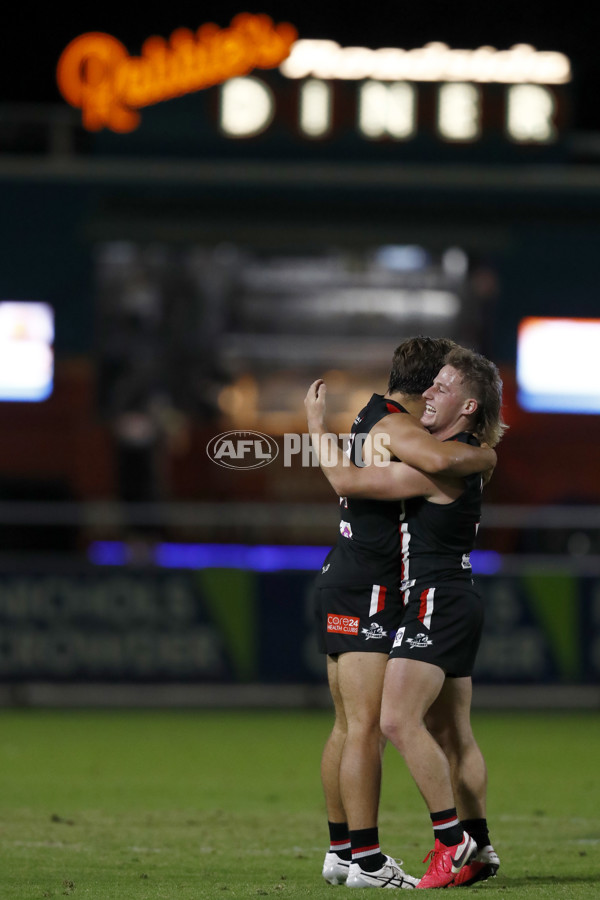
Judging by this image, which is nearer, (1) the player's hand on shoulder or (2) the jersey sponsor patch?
(1) the player's hand on shoulder

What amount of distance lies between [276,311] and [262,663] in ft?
24.6

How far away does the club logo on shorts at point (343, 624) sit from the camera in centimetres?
580

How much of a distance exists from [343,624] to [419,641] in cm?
33

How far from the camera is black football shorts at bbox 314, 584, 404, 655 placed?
5.79 meters

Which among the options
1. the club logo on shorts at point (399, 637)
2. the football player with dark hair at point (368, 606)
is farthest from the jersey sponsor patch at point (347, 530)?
the club logo on shorts at point (399, 637)

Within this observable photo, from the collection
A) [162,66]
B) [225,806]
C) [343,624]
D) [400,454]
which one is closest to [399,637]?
[343,624]

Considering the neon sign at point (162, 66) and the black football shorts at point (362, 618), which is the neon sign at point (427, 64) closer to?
the neon sign at point (162, 66)

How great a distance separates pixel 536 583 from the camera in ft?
46.7

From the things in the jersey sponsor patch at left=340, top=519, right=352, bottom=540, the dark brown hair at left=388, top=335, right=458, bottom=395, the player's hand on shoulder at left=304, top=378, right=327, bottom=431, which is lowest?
the jersey sponsor patch at left=340, top=519, right=352, bottom=540

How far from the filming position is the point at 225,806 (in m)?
8.69

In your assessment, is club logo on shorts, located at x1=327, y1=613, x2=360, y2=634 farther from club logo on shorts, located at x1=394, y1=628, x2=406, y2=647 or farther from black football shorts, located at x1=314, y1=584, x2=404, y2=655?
club logo on shorts, located at x1=394, y1=628, x2=406, y2=647

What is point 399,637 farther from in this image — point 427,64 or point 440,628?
point 427,64

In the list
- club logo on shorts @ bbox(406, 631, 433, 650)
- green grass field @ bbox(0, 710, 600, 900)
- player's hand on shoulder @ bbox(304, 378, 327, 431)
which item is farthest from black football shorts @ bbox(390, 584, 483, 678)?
green grass field @ bbox(0, 710, 600, 900)

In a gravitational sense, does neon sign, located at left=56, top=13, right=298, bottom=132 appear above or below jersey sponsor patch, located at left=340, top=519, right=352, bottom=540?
above
